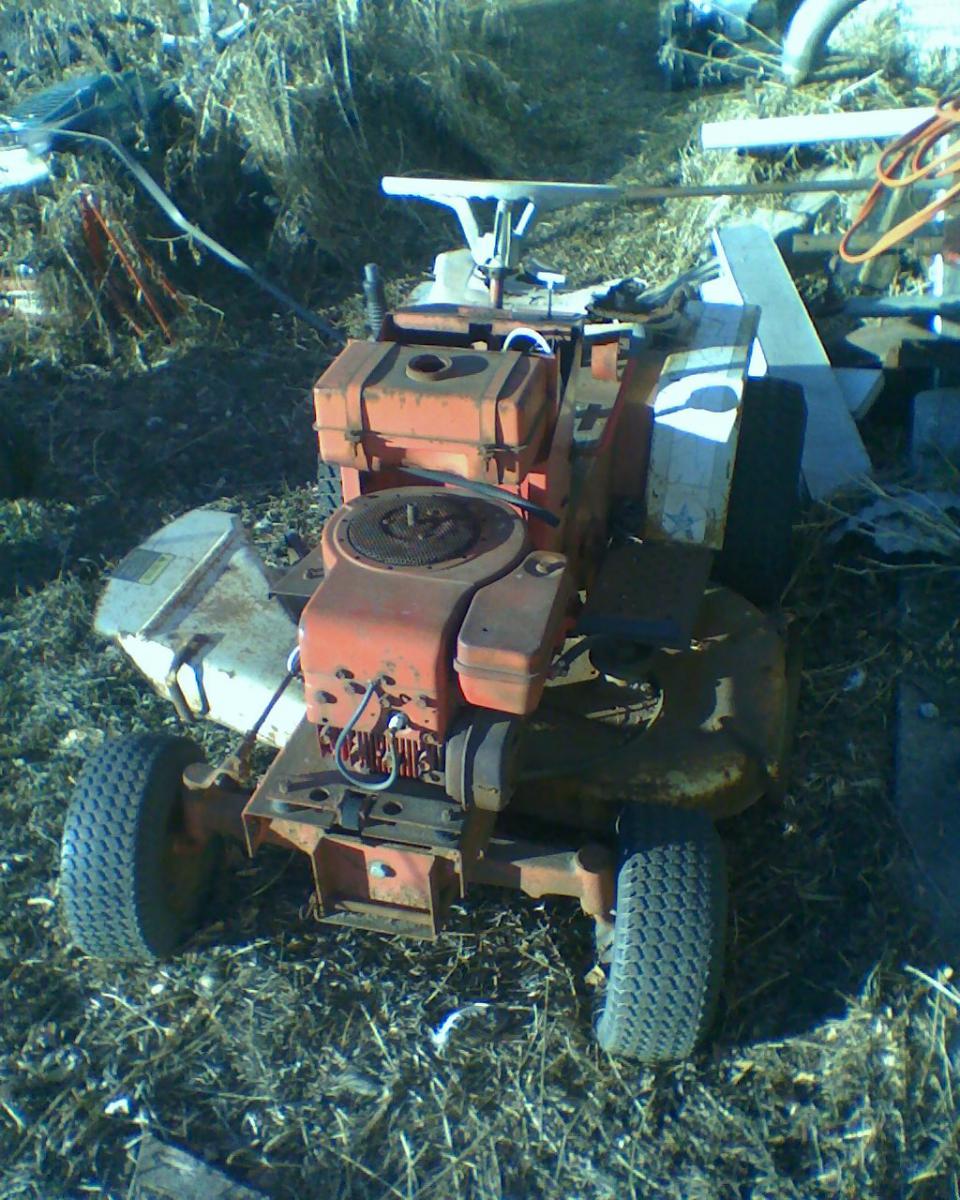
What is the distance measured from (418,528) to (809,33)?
20.0 ft

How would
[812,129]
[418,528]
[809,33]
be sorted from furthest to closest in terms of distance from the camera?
[809,33], [812,129], [418,528]

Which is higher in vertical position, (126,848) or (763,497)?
(763,497)

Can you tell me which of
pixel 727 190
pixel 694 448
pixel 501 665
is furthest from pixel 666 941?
pixel 727 190

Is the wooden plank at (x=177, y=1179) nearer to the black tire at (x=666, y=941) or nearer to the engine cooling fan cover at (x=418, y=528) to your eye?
the black tire at (x=666, y=941)

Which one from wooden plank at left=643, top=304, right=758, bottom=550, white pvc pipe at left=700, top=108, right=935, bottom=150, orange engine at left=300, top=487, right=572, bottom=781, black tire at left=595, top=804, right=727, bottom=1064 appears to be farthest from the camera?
white pvc pipe at left=700, top=108, right=935, bottom=150

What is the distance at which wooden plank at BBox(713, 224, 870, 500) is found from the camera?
4820 mm

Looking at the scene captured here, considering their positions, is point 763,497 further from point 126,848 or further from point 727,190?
point 126,848

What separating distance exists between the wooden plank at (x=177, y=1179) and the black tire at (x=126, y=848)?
1.60 feet

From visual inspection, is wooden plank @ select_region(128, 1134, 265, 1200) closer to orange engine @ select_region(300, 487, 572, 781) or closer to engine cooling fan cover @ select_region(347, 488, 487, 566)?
orange engine @ select_region(300, 487, 572, 781)

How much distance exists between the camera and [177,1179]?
2.69 meters

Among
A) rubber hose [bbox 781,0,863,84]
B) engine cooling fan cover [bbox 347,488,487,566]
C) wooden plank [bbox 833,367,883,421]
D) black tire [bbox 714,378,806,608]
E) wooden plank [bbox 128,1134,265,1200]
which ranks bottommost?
wooden plank [bbox 128,1134,265,1200]

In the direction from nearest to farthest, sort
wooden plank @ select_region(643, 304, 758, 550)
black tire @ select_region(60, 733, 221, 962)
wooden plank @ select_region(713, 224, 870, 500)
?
black tire @ select_region(60, 733, 221, 962) < wooden plank @ select_region(643, 304, 758, 550) < wooden plank @ select_region(713, 224, 870, 500)

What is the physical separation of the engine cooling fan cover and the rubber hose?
588 centimetres

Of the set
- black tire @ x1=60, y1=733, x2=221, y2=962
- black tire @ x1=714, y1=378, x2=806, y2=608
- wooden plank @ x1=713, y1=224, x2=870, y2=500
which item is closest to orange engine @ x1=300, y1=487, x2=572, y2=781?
black tire @ x1=60, y1=733, x2=221, y2=962
